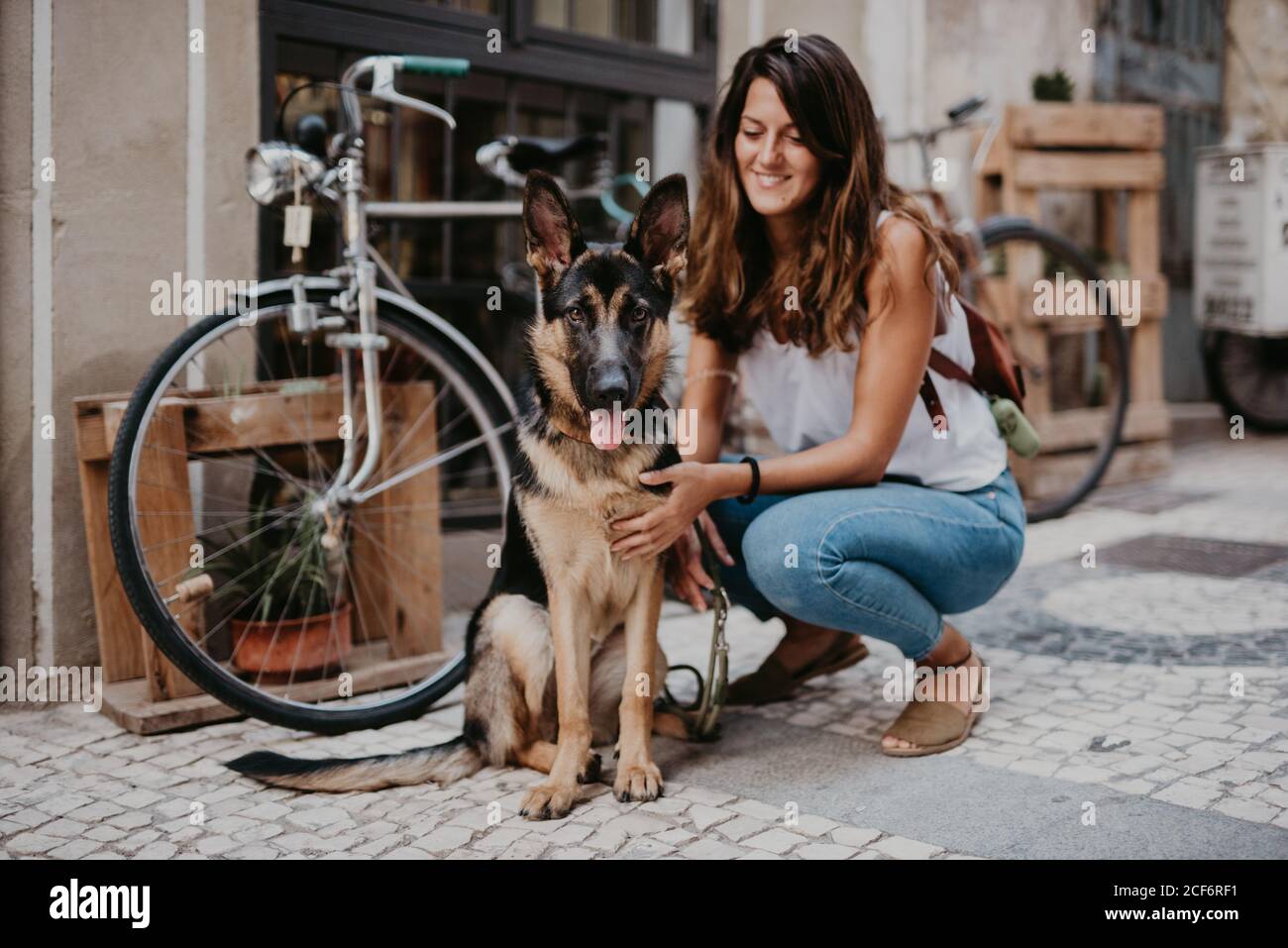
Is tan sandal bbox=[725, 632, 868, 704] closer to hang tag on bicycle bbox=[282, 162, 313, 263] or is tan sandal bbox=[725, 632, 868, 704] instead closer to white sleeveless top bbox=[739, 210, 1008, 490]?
white sleeveless top bbox=[739, 210, 1008, 490]

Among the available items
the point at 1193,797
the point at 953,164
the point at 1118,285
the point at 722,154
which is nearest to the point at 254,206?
the point at 722,154

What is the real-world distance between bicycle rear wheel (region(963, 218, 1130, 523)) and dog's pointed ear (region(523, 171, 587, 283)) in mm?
3422

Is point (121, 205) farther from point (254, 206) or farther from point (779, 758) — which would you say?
point (779, 758)

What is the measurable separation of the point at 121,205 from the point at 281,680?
1.51 metres

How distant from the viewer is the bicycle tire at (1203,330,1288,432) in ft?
27.1

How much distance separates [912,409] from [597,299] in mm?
1028

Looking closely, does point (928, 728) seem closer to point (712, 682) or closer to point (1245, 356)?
point (712, 682)

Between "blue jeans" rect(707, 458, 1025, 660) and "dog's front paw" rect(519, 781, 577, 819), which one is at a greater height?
"blue jeans" rect(707, 458, 1025, 660)

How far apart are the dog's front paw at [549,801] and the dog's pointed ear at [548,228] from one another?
1.18 meters

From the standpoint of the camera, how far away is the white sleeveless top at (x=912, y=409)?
10.9 ft

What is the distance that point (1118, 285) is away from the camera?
6.47 m

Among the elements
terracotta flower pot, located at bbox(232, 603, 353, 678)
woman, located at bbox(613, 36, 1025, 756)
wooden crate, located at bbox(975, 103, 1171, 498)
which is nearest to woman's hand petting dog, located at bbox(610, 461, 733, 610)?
woman, located at bbox(613, 36, 1025, 756)
